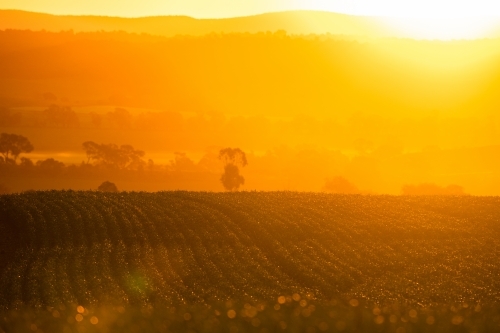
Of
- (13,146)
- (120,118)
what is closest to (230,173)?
(13,146)

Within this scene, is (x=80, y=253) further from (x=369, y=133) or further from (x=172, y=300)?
(x=369, y=133)

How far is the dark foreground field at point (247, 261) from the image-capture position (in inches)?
424

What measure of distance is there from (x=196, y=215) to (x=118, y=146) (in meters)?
A: 52.5

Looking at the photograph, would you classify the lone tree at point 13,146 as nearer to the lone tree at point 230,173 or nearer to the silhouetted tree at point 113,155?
the silhouetted tree at point 113,155

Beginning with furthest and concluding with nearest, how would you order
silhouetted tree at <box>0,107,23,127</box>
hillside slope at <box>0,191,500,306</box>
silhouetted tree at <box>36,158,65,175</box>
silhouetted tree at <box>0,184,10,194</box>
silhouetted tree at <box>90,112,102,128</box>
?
silhouetted tree at <box>90,112,102,128</box> → silhouetted tree at <box>0,107,23,127</box> → silhouetted tree at <box>36,158,65,175</box> → silhouetted tree at <box>0,184,10,194</box> → hillside slope at <box>0,191,500,306</box>

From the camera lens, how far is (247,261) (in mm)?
26078

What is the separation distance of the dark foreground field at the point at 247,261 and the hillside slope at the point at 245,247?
74 mm

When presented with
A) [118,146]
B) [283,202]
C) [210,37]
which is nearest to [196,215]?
[283,202]

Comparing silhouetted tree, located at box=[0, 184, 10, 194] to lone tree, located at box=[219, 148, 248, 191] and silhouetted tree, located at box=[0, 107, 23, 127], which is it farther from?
silhouetted tree, located at box=[0, 107, 23, 127]

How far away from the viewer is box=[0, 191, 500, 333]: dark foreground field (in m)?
10.8

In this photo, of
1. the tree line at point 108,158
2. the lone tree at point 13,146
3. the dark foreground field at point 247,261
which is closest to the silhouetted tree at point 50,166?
the tree line at point 108,158

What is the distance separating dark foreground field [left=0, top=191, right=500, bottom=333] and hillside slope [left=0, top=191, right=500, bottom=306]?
0.07 m

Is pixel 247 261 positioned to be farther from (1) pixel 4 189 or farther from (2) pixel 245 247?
(1) pixel 4 189

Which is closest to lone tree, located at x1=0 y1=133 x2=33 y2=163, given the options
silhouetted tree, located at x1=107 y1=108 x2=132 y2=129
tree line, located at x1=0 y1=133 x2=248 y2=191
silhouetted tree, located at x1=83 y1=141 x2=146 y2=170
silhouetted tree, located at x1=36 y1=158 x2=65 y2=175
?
tree line, located at x1=0 y1=133 x2=248 y2=191
